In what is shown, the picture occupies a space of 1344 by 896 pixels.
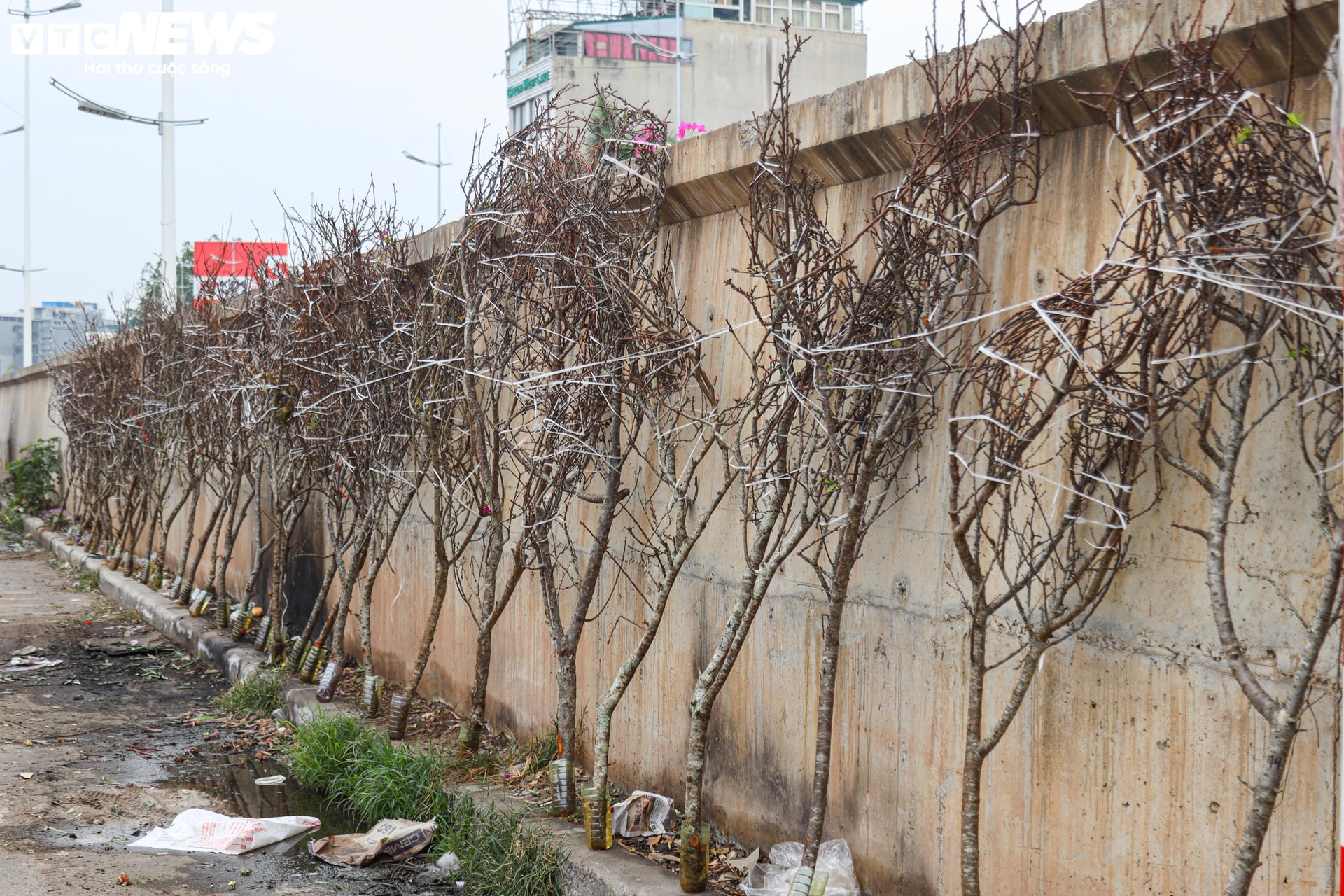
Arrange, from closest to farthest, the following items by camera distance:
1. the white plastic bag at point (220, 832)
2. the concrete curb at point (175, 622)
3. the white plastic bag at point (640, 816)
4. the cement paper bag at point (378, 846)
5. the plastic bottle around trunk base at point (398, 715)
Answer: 1. the white plastic bag at point (640, 816)
2. the cement paper bag at point (378, 846)
3. the white plastic bag at point (220, 832)
4. the plastic bottle around trunk base at point (398, 715)
5. the concrete curb at point (175, 622)

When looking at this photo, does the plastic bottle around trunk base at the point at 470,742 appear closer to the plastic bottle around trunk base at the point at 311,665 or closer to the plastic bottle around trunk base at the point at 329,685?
the plastic bottle around trunk base at the point at 329,685

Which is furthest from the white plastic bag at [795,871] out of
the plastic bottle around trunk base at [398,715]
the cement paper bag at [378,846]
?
the plastic bottle around trunk base at [398,715]

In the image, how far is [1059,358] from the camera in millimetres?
3379

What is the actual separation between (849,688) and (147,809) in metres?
4.13

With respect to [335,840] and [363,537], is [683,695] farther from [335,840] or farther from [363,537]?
[363,537]

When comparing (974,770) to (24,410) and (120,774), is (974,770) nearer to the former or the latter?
(120,774)

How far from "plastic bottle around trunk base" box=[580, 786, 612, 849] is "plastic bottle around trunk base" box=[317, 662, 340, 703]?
3.38 metres

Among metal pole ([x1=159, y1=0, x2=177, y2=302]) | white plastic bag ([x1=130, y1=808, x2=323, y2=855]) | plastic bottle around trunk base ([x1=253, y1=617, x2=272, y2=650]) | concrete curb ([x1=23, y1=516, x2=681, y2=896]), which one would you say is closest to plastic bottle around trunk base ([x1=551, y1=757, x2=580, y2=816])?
concrete curb ([x1=23, y1=516, x2=681, y2=896])

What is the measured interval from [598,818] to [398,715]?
2.28 m

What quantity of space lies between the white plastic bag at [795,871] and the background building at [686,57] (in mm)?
51066

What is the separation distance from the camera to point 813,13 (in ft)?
207

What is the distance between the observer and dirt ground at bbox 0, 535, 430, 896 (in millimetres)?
5246

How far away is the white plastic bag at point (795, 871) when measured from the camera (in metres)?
4.11

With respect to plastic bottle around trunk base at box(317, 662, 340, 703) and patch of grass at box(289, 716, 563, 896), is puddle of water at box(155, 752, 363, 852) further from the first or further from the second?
plastic bottle around trunk base at box(317, 662, 340, 703)
